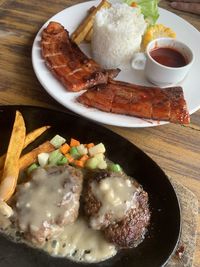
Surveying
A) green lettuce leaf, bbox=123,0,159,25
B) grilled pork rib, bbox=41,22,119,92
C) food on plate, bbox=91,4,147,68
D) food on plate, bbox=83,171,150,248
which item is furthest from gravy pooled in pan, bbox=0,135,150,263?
green lettuce leaf, bbox=123,0,159,25

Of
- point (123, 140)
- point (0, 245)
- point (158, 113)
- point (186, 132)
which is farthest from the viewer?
point (186, 132)

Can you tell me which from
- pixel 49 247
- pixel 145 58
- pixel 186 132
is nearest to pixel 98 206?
pixel 49 247

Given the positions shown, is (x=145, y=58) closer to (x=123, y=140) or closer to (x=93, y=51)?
(x=93, y=51)

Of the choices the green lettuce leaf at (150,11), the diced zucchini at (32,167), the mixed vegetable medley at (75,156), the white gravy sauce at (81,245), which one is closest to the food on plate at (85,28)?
the green lettuce leaf at (150,11)

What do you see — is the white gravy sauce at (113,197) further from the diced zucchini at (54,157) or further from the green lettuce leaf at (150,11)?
the green lettuce leaf at (150,11)

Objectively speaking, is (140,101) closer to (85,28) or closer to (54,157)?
(54,157)

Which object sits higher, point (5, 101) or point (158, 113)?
point (158, 113)
